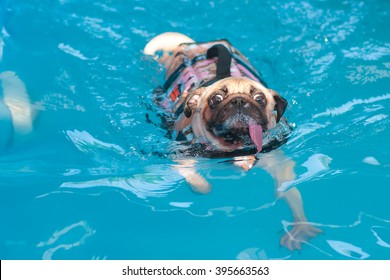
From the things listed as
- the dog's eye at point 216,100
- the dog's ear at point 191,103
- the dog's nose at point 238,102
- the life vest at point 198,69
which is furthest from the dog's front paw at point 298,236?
the life vest at point 198,69

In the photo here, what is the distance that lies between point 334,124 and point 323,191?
3.80 feet

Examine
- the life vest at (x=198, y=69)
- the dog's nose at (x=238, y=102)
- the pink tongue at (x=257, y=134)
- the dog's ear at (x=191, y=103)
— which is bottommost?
the pink tongue at (x=257, y=134)

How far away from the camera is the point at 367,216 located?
13.7 feet

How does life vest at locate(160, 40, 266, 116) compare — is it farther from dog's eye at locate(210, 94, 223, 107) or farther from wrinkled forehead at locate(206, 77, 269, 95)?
dog's eye at locate(210, 94, 223, 107)

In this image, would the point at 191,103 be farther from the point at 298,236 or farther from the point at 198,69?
the point at 298,236

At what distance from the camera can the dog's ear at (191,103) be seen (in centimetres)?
489

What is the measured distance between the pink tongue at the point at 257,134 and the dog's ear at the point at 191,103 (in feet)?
2.18

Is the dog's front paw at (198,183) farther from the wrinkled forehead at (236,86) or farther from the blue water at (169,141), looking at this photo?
the wrinkled forehead at (236,86)

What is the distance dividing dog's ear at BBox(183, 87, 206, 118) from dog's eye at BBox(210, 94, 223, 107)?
260mm

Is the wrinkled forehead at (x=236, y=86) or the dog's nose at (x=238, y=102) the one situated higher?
the wrinkled forehead at (x=236, y=86)

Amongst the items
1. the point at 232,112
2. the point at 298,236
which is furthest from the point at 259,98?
the point at 298,236

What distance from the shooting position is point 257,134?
4520mm
